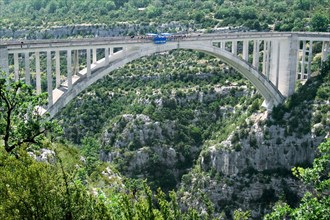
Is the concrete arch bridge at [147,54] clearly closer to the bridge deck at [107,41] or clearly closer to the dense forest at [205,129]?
the bridge deck at [107,41]

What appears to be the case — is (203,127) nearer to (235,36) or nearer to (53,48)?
(235,36)

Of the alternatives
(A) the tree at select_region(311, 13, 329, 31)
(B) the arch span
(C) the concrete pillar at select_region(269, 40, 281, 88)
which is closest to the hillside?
(B) the arch span

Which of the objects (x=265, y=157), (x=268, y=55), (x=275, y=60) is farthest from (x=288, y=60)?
(x=265, y=157)

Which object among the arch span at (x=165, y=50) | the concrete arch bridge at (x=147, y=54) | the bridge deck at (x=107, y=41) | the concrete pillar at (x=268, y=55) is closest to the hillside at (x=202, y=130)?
the arch span at (x=165, y=50)

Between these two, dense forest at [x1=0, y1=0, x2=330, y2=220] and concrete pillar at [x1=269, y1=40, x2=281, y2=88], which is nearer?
dense forest at [x1=0, y1=0, x2=330, y2=220]

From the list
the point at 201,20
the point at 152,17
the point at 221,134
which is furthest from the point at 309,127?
the point at 152,17

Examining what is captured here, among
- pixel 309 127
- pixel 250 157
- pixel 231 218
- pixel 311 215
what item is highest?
pixel 311 215

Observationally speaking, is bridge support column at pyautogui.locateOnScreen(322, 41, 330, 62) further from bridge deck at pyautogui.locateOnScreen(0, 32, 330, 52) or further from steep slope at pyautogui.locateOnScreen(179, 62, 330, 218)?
bridge deck at pyautogui.locateOnScreen(0, 32, 330, 52)
